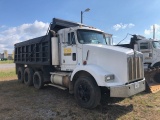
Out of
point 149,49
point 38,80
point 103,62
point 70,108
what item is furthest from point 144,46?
point 70,108

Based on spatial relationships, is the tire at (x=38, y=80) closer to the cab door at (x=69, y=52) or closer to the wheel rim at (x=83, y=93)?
the cab door at (x=69, y=52)

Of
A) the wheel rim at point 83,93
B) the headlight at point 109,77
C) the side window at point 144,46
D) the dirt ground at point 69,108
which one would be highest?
the side window at point 144,46

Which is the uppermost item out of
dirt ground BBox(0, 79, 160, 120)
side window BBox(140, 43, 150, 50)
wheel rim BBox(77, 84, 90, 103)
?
side window BBox(140, 43, 150, 50)

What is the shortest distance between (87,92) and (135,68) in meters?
1.76

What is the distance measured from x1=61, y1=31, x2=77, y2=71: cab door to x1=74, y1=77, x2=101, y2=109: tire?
1.12 m

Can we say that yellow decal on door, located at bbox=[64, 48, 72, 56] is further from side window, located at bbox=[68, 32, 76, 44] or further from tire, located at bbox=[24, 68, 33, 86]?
tire, located at bbox=[24, 68, 33, 86]

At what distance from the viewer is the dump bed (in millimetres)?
8711

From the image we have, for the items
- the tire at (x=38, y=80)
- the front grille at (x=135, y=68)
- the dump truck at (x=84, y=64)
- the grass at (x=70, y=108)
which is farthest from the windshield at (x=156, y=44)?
the tire at (x=38, y=80)

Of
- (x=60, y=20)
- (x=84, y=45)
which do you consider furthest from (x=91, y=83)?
(x=60, y=20)

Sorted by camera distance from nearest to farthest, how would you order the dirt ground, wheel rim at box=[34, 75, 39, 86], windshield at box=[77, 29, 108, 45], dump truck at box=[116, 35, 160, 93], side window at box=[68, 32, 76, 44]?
1. the dirt ground
2. windshield at box=[77, 29, 108, 45]
3. side window at box=[68, 32, 76, 44]
4. wheel rim at box=[34, 75, 39, 86]
5. dump truck at box=[116, 35, 160, 93]

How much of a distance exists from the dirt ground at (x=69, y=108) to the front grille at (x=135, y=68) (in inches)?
43.6

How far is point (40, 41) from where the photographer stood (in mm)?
9383

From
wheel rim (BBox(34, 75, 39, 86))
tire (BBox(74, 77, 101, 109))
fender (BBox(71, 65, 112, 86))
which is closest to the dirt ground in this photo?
tire (BBox(74, 77, 101, 109))

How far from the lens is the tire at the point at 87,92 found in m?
5.99
